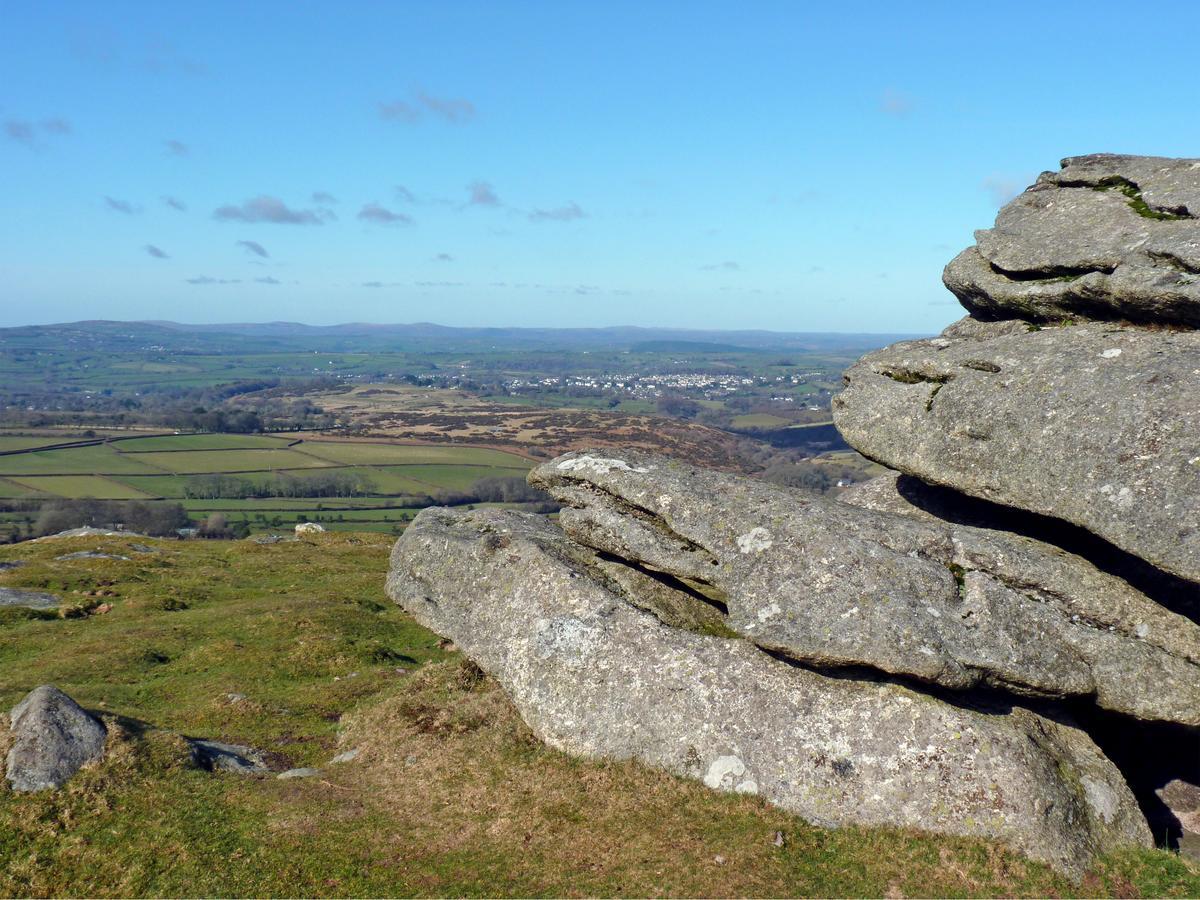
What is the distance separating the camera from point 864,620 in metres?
18.8

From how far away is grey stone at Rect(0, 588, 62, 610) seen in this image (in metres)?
37.5

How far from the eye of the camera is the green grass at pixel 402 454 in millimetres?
147750

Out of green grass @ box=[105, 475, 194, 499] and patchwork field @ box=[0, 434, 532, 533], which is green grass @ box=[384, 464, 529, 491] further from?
green grass @ box=[105, 475, 194, 499]

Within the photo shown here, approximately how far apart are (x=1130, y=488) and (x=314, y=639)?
27168mm

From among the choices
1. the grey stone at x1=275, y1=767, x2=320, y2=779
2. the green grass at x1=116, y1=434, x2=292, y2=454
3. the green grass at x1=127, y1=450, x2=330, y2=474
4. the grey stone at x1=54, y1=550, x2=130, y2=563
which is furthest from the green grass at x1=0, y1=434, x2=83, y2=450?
the grey stone at x1=275, y1=767, x2=320, y2=779

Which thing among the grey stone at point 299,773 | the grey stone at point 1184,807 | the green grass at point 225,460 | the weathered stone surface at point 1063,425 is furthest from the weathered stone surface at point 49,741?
the green grass at point 225,460

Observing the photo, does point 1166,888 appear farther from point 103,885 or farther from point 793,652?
point 103,885

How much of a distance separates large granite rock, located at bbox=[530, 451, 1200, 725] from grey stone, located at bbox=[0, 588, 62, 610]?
30.0m

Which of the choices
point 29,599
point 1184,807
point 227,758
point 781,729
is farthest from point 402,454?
point 1184,807

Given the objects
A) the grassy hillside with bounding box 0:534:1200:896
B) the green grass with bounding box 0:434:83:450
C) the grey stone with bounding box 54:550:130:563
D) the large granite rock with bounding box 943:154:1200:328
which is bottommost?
the green grass with bounding box 0:434:83:450

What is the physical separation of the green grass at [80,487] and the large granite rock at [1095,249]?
113 m

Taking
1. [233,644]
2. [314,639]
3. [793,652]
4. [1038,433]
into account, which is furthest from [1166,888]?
[233,644]

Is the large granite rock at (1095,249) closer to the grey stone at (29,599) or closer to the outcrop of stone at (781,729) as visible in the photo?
the outcrop of stone at (781,729)

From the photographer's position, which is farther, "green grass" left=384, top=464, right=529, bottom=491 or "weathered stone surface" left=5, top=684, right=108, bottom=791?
"green grass" left=384, top=464, right=529, bottom=491
